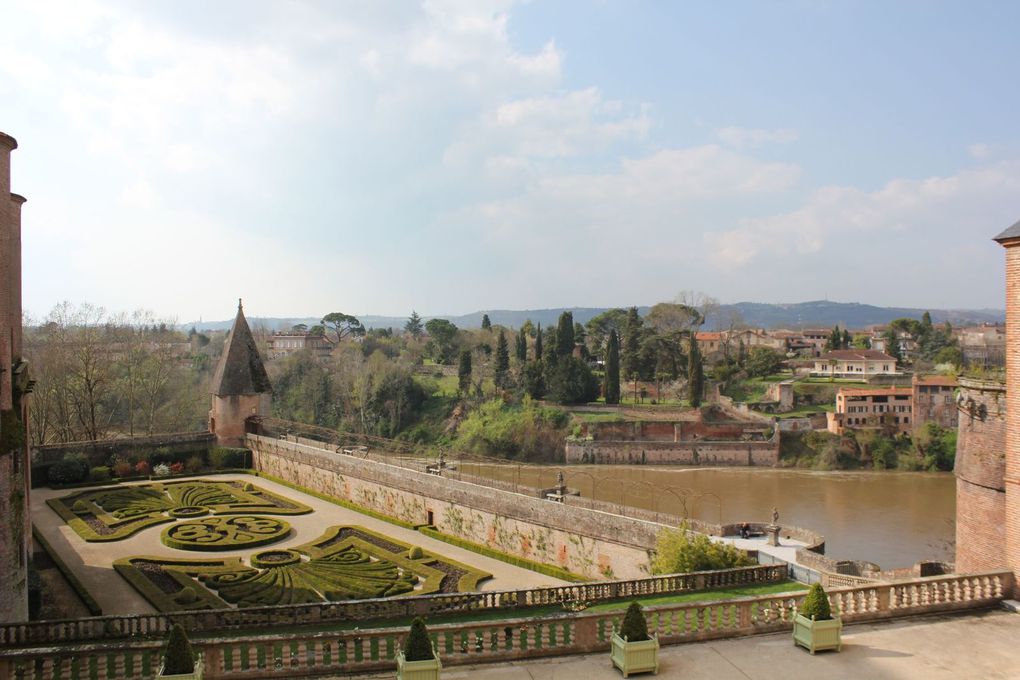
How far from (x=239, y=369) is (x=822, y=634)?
3168cm

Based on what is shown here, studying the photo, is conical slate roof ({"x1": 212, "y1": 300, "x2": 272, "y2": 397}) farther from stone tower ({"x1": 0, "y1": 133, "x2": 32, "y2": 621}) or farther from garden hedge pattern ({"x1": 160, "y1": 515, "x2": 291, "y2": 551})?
stone tower ({"x1": 0, "y1": 133, "x2": 32, "y2": 621})

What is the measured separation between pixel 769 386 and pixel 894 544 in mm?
38359

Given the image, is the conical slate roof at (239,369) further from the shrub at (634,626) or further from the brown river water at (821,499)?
the shrub at (634,626)

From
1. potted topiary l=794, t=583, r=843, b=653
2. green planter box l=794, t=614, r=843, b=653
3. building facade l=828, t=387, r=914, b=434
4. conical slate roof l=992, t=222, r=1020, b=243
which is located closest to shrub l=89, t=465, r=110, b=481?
potted topiary l=794, t=583, r=843, b=653

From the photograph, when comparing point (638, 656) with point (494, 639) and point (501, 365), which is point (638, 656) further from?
point (501, 365)

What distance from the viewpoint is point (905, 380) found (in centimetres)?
6819

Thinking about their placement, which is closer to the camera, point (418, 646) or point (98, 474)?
point (418, 646)

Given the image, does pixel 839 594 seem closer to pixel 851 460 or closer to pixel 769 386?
pixel 851 460

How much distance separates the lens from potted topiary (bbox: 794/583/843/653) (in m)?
8.84

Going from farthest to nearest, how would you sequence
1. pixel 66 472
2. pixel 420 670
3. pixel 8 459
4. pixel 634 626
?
pixel 66 472 → pixel 8 459 → pixel 634 626 → pixel 420 670

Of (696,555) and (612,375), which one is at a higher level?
(612,375)

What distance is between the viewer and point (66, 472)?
97.5 feet

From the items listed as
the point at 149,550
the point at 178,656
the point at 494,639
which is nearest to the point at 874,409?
the point at 149,550

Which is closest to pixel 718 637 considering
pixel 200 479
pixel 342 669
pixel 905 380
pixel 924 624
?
pixel 924 624
